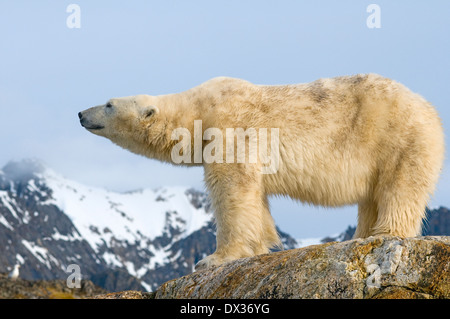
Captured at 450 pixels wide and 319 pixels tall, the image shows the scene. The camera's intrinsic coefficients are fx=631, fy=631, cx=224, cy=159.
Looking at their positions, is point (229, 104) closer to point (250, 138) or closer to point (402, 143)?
point (250, 138)

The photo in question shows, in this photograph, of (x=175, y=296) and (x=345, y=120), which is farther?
(x=345, y=120)

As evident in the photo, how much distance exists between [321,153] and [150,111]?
3326 millimetres

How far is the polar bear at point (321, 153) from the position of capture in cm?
1058

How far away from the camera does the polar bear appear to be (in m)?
10.6

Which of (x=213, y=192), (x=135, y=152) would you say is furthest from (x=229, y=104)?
(x=135, y=152)

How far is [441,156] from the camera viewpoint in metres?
11.1

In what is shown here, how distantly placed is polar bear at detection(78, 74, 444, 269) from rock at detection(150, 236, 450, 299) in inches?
92.5

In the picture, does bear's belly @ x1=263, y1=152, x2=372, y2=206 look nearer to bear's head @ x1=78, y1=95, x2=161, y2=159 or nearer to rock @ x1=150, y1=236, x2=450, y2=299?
bear's head @ x1=78, y1=95, x2=161, y2=159

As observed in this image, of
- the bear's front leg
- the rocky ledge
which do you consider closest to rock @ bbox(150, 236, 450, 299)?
the rocky ledge

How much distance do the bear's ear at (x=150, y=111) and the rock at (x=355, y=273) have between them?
4.54 metres

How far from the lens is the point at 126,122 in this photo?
40.2ft

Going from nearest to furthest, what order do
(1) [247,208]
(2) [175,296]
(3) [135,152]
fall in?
(2) [175,296] < (1) [247,208] < (3) [135,152]
